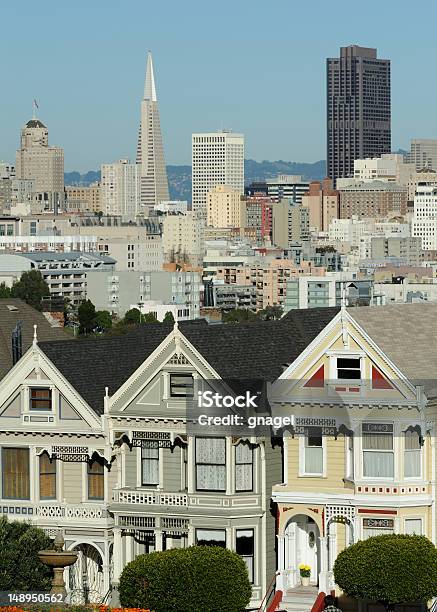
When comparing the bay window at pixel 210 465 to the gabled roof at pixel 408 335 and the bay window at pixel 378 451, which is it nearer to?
the bay window at pixel 378 451

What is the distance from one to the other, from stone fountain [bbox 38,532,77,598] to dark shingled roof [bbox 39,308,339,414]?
2.34 metres

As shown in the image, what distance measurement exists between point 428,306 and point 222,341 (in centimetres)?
332

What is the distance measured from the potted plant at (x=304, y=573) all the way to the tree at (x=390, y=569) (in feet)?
3.45

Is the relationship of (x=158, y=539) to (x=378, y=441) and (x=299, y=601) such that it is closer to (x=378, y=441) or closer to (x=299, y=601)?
(x=299, y=601)

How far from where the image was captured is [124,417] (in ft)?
123

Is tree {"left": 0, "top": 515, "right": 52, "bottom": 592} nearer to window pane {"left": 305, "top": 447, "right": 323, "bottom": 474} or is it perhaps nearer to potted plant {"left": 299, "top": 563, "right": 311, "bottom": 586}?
potted plant {"left": 299, "top": 563, "right": 311, "bottom": 586}

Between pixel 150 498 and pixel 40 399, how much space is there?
2.55m

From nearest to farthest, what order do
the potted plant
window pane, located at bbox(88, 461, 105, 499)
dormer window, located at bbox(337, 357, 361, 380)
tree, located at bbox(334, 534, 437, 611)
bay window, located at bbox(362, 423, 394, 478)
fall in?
1. tree, located at bbox(334, 534, 437, 611)
2. bay window, located at bbox(362, 423, 394, 478)
3. dormer window, located at bbox(337, 357, 361, 380)
4. the potted plant
5. window pane, located at bbox(88, 461, 105, 499)

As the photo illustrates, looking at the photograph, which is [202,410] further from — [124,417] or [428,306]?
[428,306]

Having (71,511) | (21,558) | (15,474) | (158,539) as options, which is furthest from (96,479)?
→ (21,558)

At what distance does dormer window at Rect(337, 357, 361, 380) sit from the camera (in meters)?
36.2

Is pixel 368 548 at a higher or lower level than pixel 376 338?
lower

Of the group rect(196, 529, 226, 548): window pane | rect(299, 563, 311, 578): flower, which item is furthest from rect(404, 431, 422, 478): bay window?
rect(196, 529, 226, 548): window pane

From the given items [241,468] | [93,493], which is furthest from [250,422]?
[93,493]
